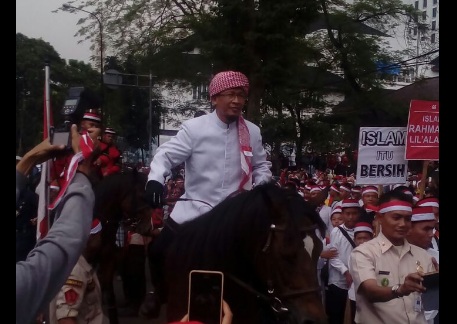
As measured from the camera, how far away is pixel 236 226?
169 inches

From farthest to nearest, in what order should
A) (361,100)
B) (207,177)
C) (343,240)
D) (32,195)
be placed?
(361,100)
(32,195)
(343,240)
(207,177)

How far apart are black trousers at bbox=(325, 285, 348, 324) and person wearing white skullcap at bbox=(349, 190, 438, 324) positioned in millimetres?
2511

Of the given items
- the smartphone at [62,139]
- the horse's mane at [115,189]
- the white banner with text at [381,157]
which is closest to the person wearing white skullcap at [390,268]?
the white banner with text at [381,157]

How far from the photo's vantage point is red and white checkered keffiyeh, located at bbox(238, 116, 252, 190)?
5090 mm

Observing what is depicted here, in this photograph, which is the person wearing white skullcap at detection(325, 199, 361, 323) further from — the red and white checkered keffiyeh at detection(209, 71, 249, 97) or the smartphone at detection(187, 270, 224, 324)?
the smartphone at detection(187, 270, 224, 324)

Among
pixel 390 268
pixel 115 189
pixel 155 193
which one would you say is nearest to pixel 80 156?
pixel 155 193

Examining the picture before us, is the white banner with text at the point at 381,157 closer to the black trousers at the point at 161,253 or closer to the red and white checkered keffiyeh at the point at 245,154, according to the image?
the red and white checkered keffiyeh at the point at 245,154

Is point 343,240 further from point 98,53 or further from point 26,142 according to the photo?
point 98,53

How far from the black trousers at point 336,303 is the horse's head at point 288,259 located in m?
3.89

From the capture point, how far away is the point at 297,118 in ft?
69.2

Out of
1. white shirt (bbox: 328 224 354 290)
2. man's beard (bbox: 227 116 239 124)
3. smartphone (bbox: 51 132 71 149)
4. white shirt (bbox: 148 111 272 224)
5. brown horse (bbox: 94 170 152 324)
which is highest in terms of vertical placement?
man's beard (bbox: 227 116 239 124)

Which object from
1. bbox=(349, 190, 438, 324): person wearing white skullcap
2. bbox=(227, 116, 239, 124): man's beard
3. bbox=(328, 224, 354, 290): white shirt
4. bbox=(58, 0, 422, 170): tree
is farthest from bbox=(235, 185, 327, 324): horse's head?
bbox=(58, 0, 422, 170): tree
